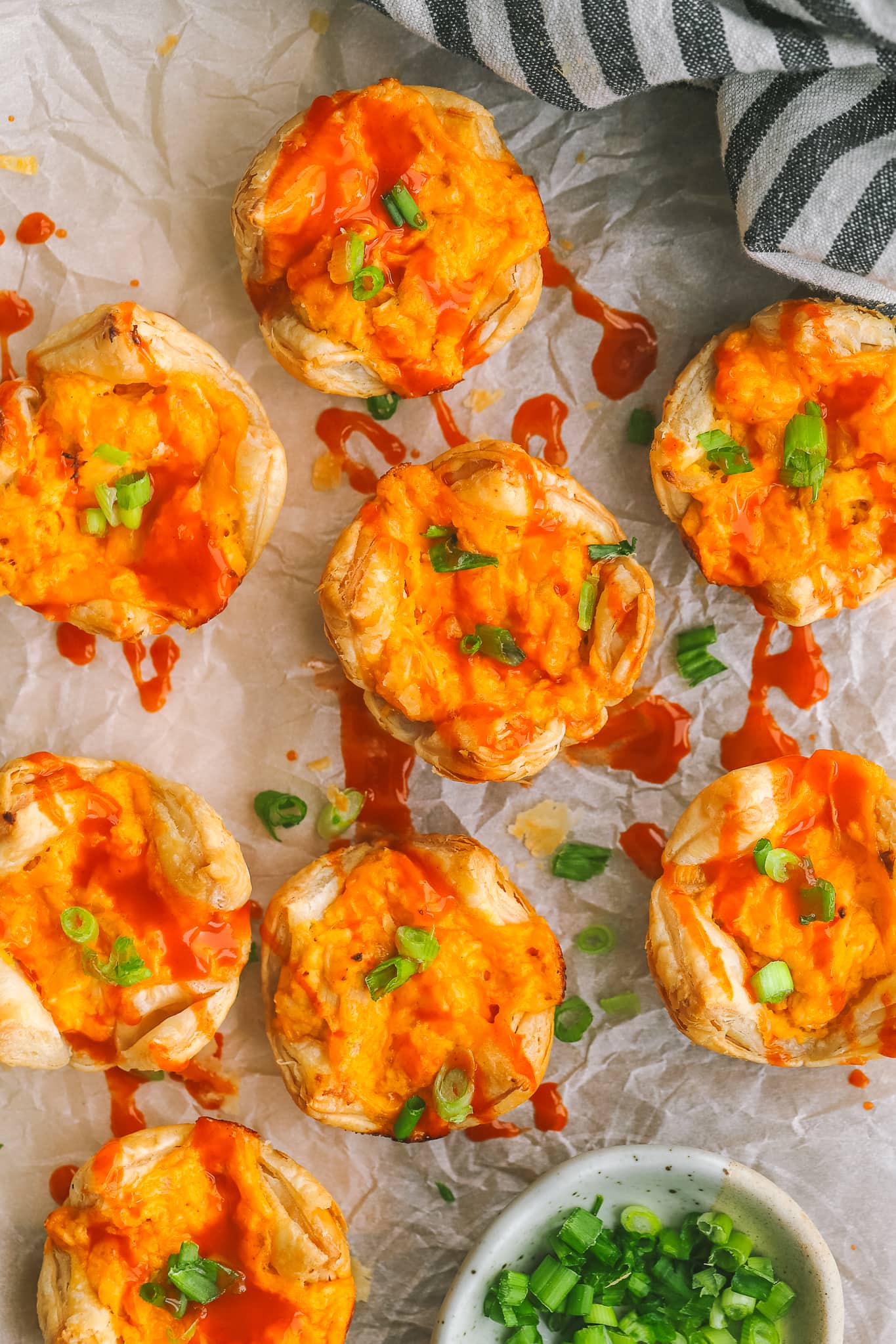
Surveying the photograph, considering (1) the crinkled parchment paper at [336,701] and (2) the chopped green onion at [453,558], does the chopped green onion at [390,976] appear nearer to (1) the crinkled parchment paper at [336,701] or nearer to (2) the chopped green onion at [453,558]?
(1) the crinkled parchment paper at [336,701]

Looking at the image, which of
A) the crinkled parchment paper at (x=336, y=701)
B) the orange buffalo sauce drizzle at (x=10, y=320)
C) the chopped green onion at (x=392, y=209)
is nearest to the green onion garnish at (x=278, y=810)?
the crinkled parchment paper at (x=336, y=701)

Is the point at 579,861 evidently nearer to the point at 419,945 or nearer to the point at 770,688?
the point at 419,945

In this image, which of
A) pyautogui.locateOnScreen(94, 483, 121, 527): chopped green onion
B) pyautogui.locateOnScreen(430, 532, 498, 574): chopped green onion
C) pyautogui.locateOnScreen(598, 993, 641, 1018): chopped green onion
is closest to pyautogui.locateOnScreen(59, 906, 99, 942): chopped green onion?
pyautogui.locateOnScreen(94, 483, 121, 527): chopped green onion

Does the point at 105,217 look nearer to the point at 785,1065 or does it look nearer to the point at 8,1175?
the point at 8,1175

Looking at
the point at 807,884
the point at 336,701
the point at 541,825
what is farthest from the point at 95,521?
the point at 807,884

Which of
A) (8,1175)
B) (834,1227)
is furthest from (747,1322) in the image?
(8,1175)

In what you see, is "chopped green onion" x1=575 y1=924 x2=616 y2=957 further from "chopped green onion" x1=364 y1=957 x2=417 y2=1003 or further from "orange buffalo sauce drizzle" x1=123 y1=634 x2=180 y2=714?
"orange buffalo sauce drizzle" x1=123 y1=634 x2=180 y2=714
